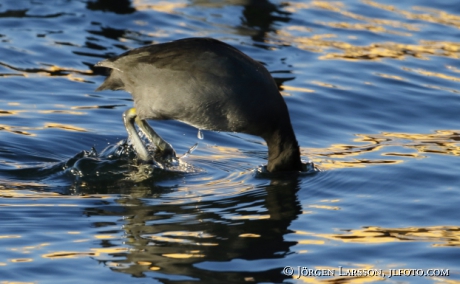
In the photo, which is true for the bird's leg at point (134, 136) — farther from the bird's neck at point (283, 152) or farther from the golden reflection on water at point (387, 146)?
the golden reflection on water at point (387, 146)

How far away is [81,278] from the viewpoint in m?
4.67

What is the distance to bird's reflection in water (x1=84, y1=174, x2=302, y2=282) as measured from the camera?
15.8ft

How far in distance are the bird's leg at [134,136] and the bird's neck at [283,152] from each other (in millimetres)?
1025

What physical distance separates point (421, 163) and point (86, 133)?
2978mm

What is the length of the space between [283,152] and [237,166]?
0.44 metres

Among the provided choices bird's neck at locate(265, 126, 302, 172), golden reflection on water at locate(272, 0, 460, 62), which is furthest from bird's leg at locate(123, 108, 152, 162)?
golden reflection on water at locate(272, 0, 460, 62)

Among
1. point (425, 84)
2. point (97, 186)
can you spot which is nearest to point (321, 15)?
point (425, 84)

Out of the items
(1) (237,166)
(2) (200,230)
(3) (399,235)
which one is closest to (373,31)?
(1) (237,166)

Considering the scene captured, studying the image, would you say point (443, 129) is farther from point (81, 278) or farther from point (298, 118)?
point (81, 278)

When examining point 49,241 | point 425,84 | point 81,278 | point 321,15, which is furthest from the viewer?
point 321,15

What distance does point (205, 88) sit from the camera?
6.47 m

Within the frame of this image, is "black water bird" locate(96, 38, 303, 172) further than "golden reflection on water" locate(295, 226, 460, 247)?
Yes

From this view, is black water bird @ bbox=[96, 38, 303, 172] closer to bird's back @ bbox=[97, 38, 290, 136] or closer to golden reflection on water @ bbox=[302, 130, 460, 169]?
bird's back @ bbox=[97, 38, 290, 136]

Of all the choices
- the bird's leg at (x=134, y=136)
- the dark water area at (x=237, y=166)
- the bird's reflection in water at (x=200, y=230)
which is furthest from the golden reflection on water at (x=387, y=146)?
the bird's leg at (x=134, y=136)
